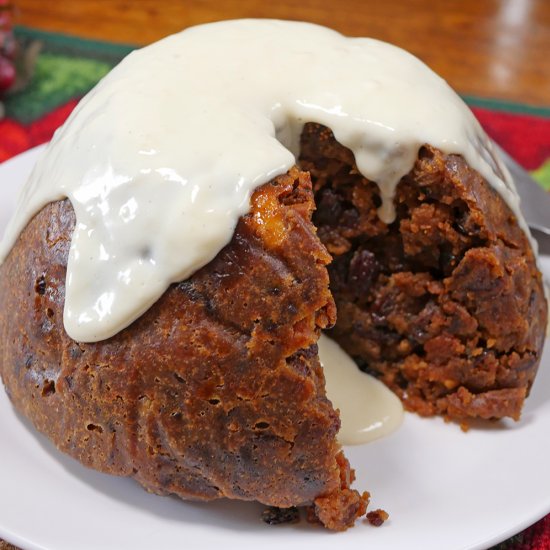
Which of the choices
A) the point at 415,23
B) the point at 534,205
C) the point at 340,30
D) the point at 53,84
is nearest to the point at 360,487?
the point at 534,205

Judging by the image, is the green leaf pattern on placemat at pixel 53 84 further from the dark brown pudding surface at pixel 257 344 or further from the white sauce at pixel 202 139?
the dark brown pudding surface at pixel 257 344

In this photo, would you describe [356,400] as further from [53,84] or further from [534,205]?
[53,84]

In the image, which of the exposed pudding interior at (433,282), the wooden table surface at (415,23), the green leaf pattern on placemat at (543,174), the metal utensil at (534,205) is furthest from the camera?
the wooden table surface at (415,23)

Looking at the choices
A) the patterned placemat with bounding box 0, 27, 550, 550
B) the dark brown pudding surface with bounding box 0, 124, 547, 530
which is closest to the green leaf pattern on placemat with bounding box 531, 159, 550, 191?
the patterned placemat with bounding box 0, 27, 550, 550

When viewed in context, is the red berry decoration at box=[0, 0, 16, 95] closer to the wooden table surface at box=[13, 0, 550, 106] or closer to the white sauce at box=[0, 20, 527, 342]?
the wooden table surface at box=[13, 0, 550, 106]

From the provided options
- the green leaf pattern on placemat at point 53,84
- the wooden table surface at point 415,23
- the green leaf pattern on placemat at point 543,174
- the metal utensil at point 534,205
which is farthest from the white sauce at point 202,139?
the wooden table surface at point 415,23
